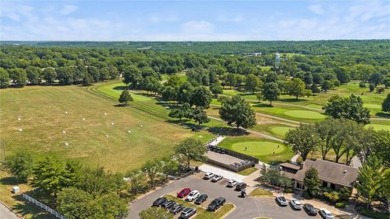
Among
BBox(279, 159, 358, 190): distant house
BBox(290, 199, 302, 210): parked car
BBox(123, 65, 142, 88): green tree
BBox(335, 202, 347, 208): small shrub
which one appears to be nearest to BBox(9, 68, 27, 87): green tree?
BBox(123, 65, 142, 88): green tree

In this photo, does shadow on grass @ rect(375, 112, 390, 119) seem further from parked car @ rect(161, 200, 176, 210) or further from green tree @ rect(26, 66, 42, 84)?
green tree @ rect(26, 66, 42, 84)

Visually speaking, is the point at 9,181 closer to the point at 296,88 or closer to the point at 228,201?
the point at 228,201

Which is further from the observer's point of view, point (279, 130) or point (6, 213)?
point (279, 130)

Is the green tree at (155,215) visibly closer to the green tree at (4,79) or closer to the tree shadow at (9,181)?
the tree shadow at (9,181)

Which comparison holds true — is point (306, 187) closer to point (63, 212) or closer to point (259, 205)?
point (259, 205)

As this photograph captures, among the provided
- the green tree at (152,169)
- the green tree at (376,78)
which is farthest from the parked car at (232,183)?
the green tree at (376,78)

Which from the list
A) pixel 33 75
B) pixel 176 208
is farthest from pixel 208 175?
pixel 33 75
